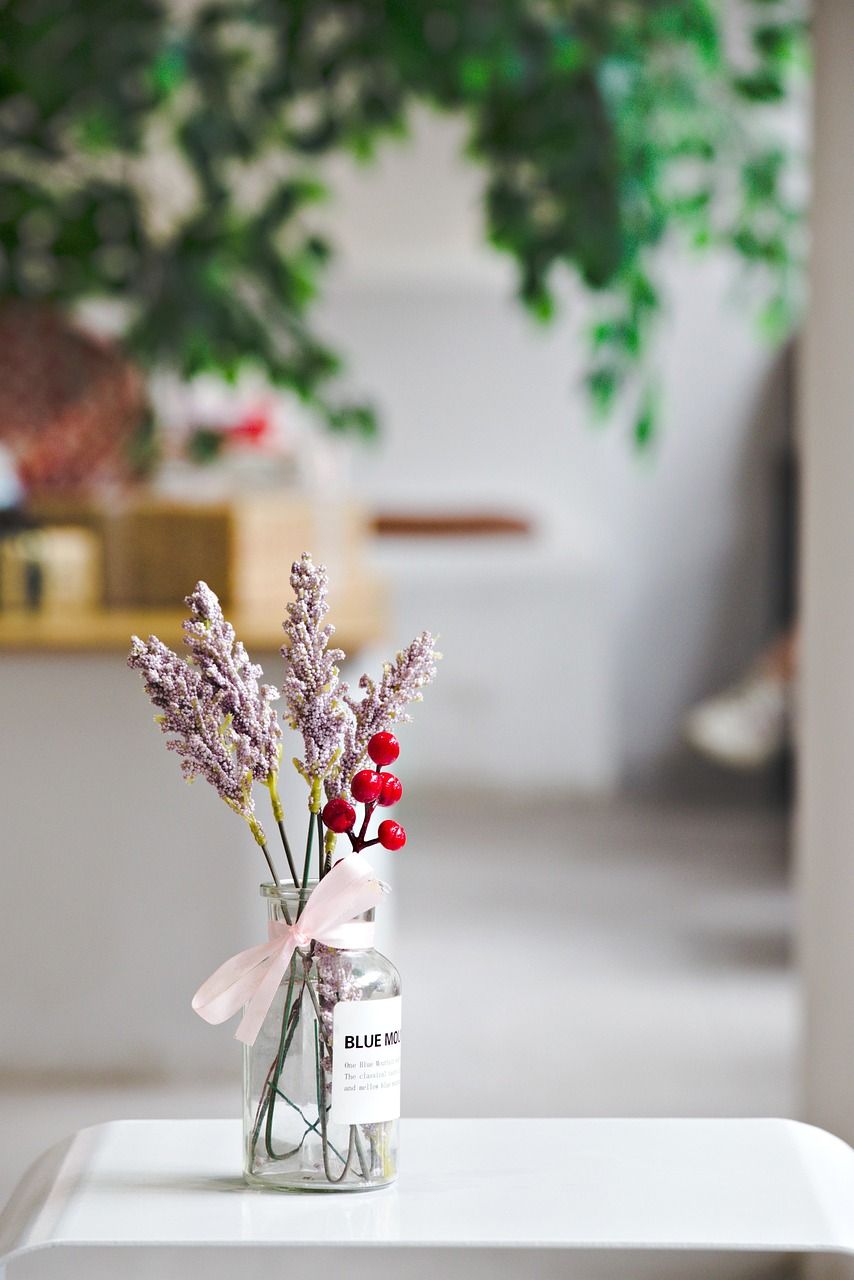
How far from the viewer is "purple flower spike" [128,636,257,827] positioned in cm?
102

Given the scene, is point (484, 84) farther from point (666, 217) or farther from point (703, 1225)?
point (703, 1225)

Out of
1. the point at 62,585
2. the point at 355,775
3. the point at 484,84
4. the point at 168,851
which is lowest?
the point at 168,851

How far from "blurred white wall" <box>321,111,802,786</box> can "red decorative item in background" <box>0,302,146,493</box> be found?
129 inches

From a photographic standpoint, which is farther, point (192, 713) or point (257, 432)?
point (257, 432)

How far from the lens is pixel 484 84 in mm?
2486

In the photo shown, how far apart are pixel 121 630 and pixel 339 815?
1.87m

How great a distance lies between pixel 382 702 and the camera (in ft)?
3.44

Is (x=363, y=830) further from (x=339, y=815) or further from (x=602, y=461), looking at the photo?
(x=602, y=461)

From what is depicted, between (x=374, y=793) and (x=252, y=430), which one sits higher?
(x=252, y=430)

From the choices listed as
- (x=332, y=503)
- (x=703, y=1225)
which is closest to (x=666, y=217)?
(x=332, y=503)

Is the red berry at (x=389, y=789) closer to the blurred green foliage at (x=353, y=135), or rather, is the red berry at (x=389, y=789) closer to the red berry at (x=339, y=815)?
the red berry at (x=339, y=815)

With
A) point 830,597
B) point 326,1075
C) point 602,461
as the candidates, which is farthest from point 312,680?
point 602,461

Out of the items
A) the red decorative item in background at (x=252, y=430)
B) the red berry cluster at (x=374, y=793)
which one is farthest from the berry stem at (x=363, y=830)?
the red decorative item in background at (x=252, y=430)

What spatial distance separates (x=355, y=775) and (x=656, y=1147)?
0.36 m
